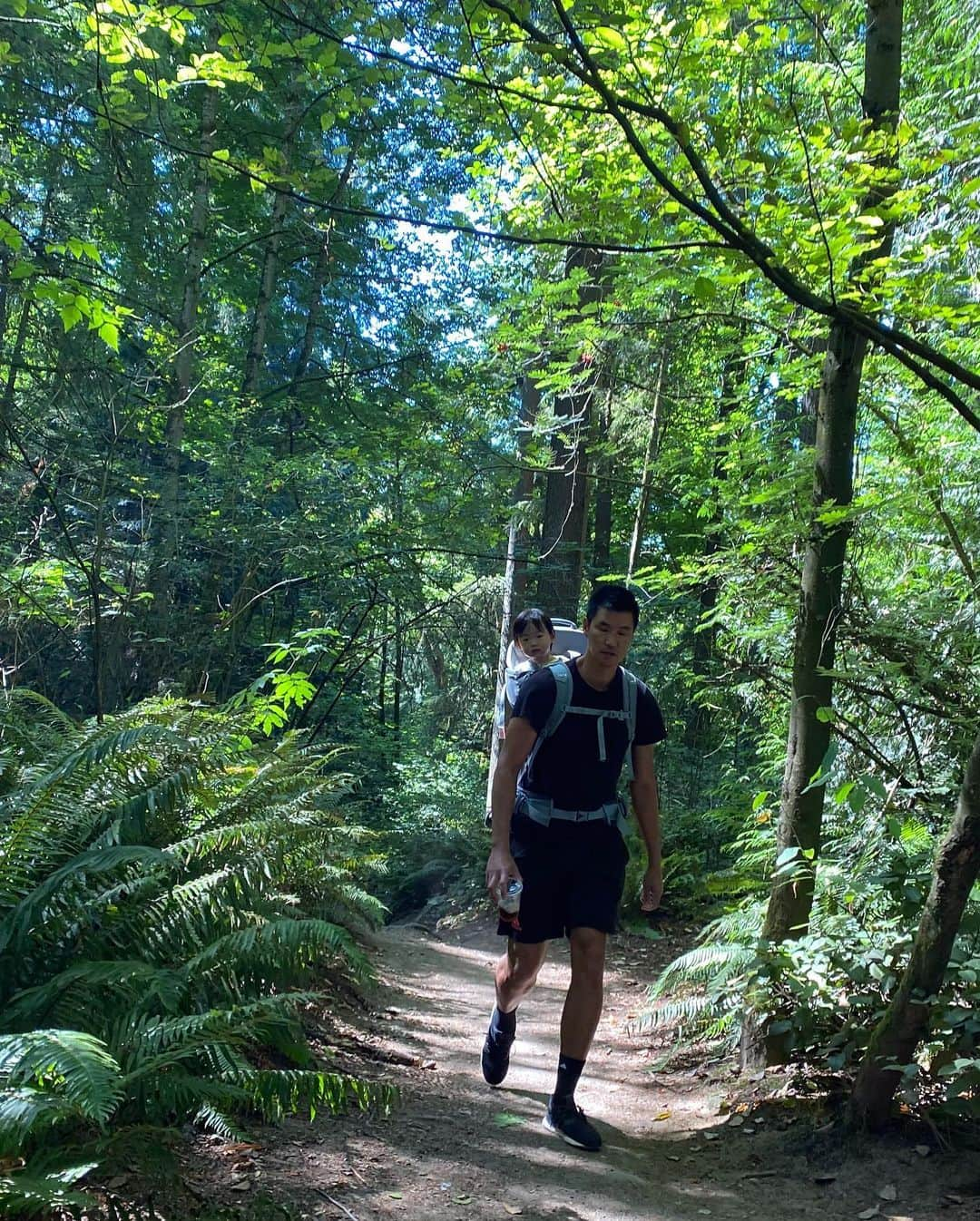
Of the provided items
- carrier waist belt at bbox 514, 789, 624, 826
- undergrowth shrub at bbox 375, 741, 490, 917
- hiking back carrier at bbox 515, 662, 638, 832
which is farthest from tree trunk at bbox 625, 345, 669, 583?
carrier waist belt at bbox 514, 789, 624, 826

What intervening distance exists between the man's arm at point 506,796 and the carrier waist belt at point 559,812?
97mm

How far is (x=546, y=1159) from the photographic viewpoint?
363 cm

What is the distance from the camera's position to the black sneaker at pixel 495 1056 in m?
4.39

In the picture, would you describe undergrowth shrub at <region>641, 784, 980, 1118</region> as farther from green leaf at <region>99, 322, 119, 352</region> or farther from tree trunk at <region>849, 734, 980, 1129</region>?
green leaf at <region>99, 322, 119, 352</region>

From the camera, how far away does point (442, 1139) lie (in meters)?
3.71

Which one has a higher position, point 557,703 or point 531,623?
point 531,623

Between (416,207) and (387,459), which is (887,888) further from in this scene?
(416,207)

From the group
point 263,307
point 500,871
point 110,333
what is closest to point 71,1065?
point 500,871

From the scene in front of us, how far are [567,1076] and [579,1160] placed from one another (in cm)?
30

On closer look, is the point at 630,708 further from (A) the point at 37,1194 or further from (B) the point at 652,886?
(A) the point at 37,1194

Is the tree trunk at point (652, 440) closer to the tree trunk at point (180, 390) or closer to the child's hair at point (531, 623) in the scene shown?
the child's hair at point (531, 623)

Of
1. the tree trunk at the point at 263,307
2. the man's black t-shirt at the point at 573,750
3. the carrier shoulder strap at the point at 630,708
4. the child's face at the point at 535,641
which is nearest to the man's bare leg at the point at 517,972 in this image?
the man's black t-shirt at the point at 573,750

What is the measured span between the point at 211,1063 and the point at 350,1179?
796mm

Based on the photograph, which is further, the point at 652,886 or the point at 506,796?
the point at 652,886
